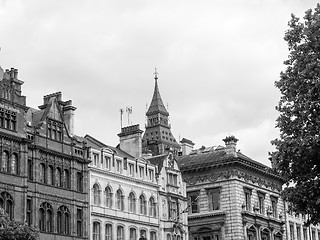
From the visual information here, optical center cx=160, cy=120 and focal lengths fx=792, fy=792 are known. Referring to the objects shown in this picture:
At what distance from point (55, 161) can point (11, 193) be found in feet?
24.3

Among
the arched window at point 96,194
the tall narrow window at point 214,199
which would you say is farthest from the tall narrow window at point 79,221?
the tall narrow window at point 214,199

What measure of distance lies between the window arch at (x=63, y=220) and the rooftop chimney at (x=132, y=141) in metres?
18.4

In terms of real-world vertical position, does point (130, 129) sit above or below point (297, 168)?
above

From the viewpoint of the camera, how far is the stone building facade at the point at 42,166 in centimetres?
6819

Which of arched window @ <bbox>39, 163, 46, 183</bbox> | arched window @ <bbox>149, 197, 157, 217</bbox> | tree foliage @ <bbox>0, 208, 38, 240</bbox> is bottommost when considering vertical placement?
tree foliage @ <bbox>0, 208, 38, 240</bbox>

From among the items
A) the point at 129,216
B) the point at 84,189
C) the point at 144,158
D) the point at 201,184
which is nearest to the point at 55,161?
the point at 84,189

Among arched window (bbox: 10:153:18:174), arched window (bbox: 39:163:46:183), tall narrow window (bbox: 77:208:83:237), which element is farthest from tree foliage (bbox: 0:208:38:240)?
tall narrow window (bbox: 77:208:83:237)

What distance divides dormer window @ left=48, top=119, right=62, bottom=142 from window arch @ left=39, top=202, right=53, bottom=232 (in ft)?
21.8

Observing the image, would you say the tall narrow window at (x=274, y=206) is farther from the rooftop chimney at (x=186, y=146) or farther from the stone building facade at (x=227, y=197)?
the rooftop chimney at (x=186, y=146)

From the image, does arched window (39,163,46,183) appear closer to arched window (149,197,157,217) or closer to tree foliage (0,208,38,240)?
tree foliage (0,208,38,240)

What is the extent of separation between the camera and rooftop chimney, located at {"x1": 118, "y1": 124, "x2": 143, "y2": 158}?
90812mm

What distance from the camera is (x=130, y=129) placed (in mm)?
91688

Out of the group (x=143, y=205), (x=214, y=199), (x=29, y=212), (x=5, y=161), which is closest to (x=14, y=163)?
(x=5, y=161)

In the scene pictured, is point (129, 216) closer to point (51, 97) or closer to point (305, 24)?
point (51, 97)
